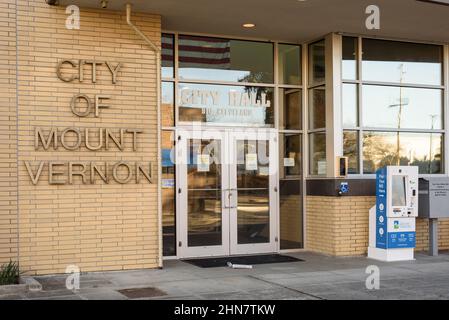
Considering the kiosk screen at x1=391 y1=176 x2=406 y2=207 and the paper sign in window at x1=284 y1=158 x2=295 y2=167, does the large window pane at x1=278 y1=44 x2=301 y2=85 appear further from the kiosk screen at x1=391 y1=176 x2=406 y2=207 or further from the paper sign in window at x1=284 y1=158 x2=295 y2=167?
the kiosk screen at x1=391 y1=176 x2=406 y2=207

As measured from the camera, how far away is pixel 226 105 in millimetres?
11469

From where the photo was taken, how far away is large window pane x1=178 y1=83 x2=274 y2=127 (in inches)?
439

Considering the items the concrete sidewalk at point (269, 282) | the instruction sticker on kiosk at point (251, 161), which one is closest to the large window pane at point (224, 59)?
the instruction sticker on kiosk at point (251, 161)

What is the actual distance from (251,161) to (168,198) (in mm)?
1809

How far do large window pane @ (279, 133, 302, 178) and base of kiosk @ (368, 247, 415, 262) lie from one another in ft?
7.15

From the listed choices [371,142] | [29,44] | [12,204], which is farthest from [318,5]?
[12,204]

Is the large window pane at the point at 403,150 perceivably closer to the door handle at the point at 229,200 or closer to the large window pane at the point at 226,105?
the large window pane at the point at 226,105

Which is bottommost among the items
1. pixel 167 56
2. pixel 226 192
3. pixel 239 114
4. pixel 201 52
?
pixel 226 192

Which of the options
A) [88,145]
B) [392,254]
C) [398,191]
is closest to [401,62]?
[398,191]

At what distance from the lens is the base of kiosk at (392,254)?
1082 cm

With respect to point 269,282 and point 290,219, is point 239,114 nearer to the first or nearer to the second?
point 290,219

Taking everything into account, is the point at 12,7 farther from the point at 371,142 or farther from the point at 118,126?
the point at 371,142

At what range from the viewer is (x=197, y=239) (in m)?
11.1

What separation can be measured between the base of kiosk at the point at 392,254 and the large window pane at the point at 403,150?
162 cm
